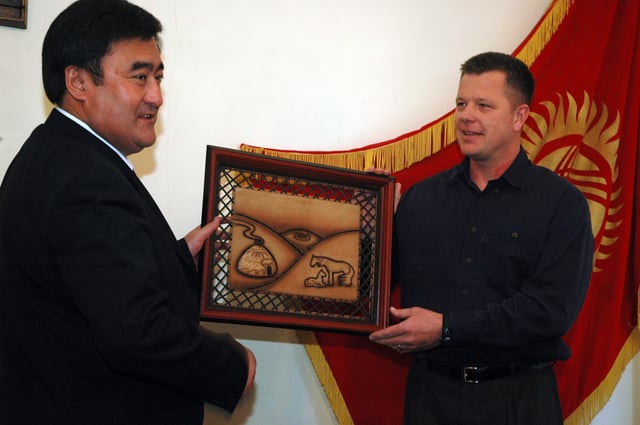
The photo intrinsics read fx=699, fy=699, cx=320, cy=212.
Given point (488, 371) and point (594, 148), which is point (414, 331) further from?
point (594, 148)

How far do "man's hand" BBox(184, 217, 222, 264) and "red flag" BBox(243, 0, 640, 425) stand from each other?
946mm

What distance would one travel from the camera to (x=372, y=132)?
281 centimetres

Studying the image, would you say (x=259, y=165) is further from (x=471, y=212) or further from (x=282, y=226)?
(x=471, y=212)

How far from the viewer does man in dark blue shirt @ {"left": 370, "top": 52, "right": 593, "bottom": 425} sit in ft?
6.82

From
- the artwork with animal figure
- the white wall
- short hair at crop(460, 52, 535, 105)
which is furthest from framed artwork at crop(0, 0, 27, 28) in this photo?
short hair at crop(460, 52, 535, 105)

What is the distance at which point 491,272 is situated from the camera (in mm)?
2174

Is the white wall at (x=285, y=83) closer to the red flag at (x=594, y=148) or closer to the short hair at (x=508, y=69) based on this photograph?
the red flag at (x=594, y=148)

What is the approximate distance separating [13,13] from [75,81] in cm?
100

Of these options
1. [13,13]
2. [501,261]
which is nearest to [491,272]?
[501,261]

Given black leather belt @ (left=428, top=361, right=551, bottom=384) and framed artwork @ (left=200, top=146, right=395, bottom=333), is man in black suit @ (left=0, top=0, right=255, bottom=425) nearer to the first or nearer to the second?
framed artwork @ (left=200, top=146, right=395, bottom=333)

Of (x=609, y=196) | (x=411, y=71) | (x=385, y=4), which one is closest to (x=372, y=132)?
(x=411, y=71)

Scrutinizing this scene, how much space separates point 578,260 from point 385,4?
1338mm

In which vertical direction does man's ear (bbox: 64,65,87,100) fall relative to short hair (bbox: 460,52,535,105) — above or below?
below

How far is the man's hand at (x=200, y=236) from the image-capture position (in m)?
1.99
